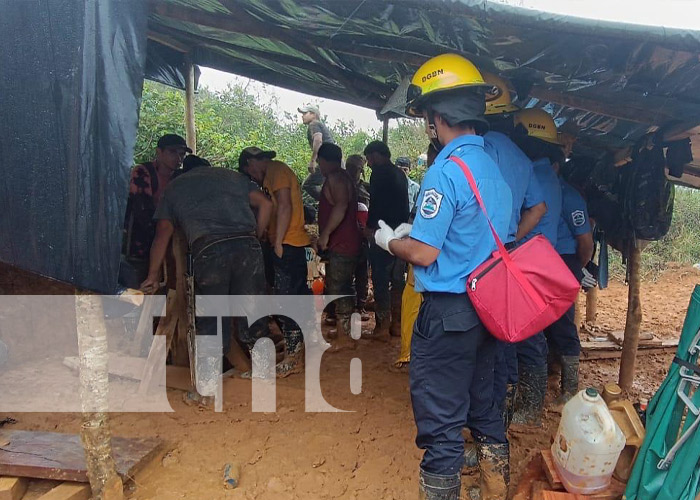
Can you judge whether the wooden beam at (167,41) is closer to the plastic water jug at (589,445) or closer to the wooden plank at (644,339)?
the plastic water jug at (589,445)

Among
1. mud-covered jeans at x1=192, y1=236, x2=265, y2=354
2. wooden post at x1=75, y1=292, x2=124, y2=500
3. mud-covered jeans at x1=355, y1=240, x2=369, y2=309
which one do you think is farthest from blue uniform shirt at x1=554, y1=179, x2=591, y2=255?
wooden post at x1=75, y1=292, x2=124, y2=500

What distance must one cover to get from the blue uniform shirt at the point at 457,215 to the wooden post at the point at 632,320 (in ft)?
8.41

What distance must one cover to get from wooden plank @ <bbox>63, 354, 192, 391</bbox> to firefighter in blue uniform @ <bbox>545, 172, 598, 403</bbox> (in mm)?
2942

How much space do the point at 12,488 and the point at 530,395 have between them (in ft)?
10.7

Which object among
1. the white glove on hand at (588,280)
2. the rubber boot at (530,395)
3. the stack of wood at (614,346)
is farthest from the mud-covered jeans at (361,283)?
the rubber boot at (530,395)

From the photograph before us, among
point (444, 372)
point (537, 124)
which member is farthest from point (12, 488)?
point (537, 124)

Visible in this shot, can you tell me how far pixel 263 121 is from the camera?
13.8 meters

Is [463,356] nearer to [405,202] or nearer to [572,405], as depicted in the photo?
[572,405]

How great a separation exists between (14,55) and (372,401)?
317 centimetres

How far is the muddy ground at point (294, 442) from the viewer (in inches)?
108

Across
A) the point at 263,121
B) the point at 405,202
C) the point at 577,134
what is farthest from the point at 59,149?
the point at 263,121

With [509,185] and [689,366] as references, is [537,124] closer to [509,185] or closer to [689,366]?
[509,185]

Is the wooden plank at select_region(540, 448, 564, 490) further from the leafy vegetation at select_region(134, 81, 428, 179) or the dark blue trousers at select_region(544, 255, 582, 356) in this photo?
the leafy vegetation at select_region(134, 81, 428, 179)

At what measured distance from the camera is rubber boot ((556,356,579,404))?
3.75 m
